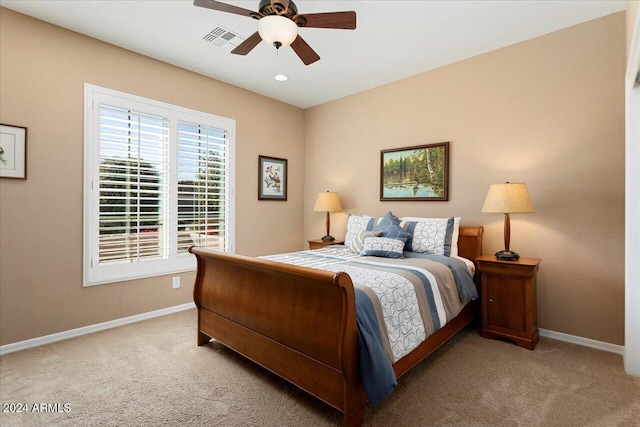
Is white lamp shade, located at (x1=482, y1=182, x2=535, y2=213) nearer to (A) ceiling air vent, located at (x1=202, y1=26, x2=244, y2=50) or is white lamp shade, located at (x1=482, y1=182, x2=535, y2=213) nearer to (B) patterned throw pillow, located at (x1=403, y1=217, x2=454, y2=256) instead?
(B) patterned throw pillow, located at (x1=403, y1=217, x2=454, y2=256)

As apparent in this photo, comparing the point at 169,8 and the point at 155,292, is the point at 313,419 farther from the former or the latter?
the point at 169,8

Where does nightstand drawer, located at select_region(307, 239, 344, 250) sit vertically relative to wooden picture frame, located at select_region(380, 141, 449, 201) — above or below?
below

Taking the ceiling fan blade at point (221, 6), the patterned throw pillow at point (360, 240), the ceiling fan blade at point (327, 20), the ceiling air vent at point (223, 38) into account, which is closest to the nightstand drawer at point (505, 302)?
the patterned throw pillow at point (360, 240)

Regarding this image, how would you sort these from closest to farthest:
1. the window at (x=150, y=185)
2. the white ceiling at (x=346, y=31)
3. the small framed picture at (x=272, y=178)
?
the white ceiling at (x=346, y=31)
the window at (x=150, y=185)
the small framed picture at (x=272, y=178)

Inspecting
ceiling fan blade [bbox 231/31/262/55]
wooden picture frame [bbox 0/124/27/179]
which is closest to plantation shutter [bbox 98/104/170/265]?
wooden picture frame [bbox 0/124/27/179]

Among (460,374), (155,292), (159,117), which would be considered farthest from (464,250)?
(159,117)

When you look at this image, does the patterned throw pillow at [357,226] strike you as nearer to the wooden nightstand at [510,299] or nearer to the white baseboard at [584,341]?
the wooden nightstand at [510,299]

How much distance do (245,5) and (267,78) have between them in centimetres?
146

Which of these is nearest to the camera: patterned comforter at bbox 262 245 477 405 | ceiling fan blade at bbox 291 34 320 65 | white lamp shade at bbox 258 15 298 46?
patterned comforter at bbox 262 245 477 405

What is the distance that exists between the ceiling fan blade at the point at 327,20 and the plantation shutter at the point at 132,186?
2.21 m

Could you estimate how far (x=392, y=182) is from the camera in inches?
163

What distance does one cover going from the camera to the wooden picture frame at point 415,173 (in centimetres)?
369

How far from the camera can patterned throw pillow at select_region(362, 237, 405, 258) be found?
304 centimetres

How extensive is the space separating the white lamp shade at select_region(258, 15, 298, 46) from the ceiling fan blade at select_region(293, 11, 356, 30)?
0.12 meters
